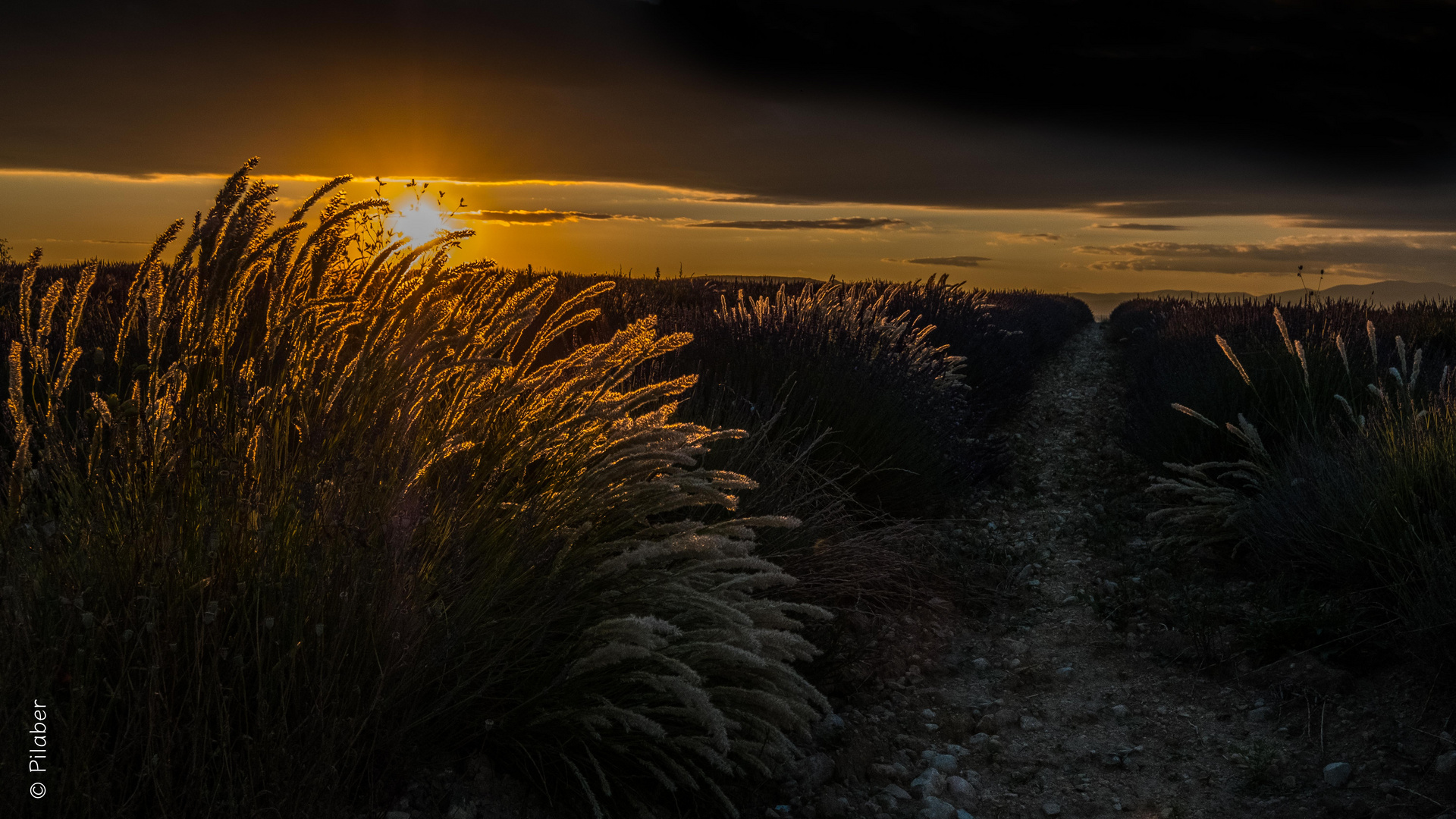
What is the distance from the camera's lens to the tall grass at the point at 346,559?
2.10 m

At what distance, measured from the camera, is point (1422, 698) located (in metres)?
3.82

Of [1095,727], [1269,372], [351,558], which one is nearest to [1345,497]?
[1095,727]

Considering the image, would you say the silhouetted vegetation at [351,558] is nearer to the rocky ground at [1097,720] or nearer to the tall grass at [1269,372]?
the rocky ground at [1097,720]

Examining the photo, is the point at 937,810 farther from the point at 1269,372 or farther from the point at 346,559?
the point at 1269,372

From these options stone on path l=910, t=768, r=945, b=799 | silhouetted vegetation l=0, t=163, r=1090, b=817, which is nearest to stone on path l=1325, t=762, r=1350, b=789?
stone on path l=910, t=768, r=945, b=799

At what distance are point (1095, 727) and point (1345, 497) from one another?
203 cm

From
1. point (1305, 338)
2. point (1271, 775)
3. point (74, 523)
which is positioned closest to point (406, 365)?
point (74, 523)

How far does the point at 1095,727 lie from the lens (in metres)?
4.02

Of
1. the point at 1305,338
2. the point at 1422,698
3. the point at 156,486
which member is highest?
the point at 1305,338

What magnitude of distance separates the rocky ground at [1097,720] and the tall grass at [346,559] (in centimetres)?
31

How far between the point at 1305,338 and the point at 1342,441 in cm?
318

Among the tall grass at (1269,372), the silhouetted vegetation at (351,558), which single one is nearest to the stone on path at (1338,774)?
the silhouetted vegetation at (351,558)

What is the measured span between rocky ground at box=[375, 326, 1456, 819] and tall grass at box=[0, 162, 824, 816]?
313 mm

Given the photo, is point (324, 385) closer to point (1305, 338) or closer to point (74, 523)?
point (74, 523)
